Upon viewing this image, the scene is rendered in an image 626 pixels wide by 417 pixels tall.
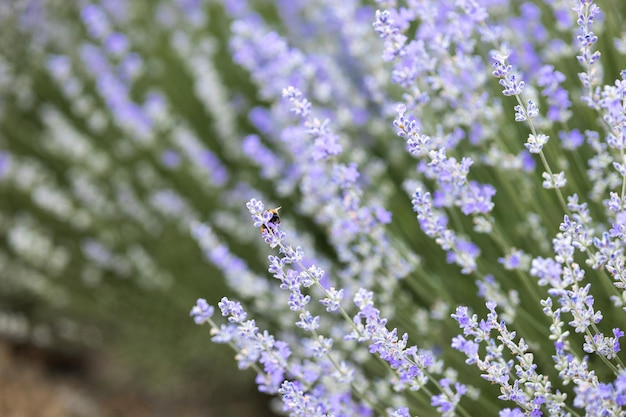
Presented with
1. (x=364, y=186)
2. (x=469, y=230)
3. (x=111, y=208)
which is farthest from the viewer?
(x=111, y=208)

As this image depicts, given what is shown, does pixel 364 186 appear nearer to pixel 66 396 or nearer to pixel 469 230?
pixel 469 230

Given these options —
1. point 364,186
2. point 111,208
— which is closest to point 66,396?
point 111,208

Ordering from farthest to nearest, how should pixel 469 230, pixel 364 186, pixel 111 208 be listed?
pixel 111 208
pixel 364 186
pixel 469 230

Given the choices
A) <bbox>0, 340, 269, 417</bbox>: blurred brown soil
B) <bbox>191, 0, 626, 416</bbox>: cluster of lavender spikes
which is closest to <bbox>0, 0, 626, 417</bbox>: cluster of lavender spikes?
<bbox>191, 0, 626, 416</bbox>: cluster of lavender spikes

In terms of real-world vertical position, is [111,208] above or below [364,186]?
above

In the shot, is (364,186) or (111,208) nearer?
(364,186)

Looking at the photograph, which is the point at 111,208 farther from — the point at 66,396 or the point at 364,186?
the point at 364,186

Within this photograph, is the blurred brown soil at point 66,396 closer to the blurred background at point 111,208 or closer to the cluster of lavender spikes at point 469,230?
the blurred background at point 111,208

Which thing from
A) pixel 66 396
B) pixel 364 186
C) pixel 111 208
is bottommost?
pixel 66 396

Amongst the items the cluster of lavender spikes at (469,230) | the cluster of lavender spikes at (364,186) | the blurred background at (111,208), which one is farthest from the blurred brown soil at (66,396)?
the cluster of lavender spikes at (469,230)
